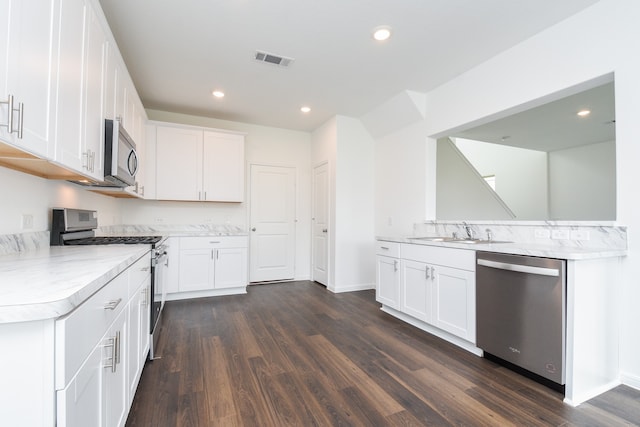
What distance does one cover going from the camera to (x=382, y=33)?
256 centimetres

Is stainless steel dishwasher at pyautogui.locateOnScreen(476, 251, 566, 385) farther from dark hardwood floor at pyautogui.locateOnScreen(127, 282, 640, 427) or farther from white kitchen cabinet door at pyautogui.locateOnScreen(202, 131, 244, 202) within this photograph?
white kitchen cabinet door at pyautogui.locateOnScreen(202, 131, 244, 202)

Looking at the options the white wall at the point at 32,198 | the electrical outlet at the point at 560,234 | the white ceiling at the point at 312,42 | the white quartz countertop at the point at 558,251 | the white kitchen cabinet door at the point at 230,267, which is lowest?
the white kitchen cabinet door at the point at 230,267

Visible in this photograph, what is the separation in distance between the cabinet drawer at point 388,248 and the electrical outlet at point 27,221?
301 cm

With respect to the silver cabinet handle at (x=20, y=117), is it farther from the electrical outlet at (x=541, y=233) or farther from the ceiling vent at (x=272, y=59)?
the electrical outlet at (x=541, y=233)

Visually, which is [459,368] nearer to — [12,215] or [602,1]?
[602,1]

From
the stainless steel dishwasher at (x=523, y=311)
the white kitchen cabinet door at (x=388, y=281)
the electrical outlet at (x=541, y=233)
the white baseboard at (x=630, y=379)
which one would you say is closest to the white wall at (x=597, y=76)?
the white baseboard at (x=630, y=379)

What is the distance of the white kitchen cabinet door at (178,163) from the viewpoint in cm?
412

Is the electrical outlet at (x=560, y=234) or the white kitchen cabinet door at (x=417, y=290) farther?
the white kitchen cabinet door at (x=417, y=290)

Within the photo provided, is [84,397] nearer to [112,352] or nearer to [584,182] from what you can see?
[112,352]

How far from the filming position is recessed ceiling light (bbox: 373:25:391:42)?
250 centimetres

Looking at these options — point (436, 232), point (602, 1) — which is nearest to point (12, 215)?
point (436, 232)

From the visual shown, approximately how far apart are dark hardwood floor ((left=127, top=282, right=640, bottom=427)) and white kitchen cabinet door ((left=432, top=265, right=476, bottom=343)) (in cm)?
18

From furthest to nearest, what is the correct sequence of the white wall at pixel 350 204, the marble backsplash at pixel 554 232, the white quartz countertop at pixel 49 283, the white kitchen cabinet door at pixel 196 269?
the white wall at pixel 350 204
the white kitchen cabinet door at pixel 196 269
the marble backsplash at pixel 554 232
the white quartz countertop at pixel 49 283

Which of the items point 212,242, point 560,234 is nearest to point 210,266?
point 212,242
